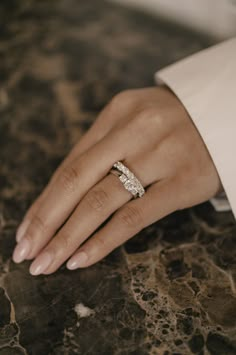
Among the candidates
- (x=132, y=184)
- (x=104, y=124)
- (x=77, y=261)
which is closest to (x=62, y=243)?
(x=77, y=261)

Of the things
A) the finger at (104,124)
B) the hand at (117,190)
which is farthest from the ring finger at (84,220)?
the finger at (104,124)

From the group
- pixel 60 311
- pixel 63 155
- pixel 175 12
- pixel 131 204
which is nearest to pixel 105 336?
pixel 60 311

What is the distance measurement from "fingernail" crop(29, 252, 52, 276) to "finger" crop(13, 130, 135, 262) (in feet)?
0.09

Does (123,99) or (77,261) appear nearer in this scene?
(77,261)

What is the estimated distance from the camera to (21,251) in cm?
73

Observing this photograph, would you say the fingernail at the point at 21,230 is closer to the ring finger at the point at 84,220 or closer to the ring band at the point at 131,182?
the ring finger at the point at 84,220

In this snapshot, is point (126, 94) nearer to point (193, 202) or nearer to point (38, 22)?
point (193, 202)

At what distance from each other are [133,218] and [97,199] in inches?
2.6

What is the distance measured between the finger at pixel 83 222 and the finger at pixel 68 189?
17 mm

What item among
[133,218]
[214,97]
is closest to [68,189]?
[133,218]

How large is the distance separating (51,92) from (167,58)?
0.27m

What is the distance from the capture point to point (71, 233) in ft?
2.37

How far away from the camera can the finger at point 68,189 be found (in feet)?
2.43

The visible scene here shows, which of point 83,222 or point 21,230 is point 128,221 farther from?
point 21,230
